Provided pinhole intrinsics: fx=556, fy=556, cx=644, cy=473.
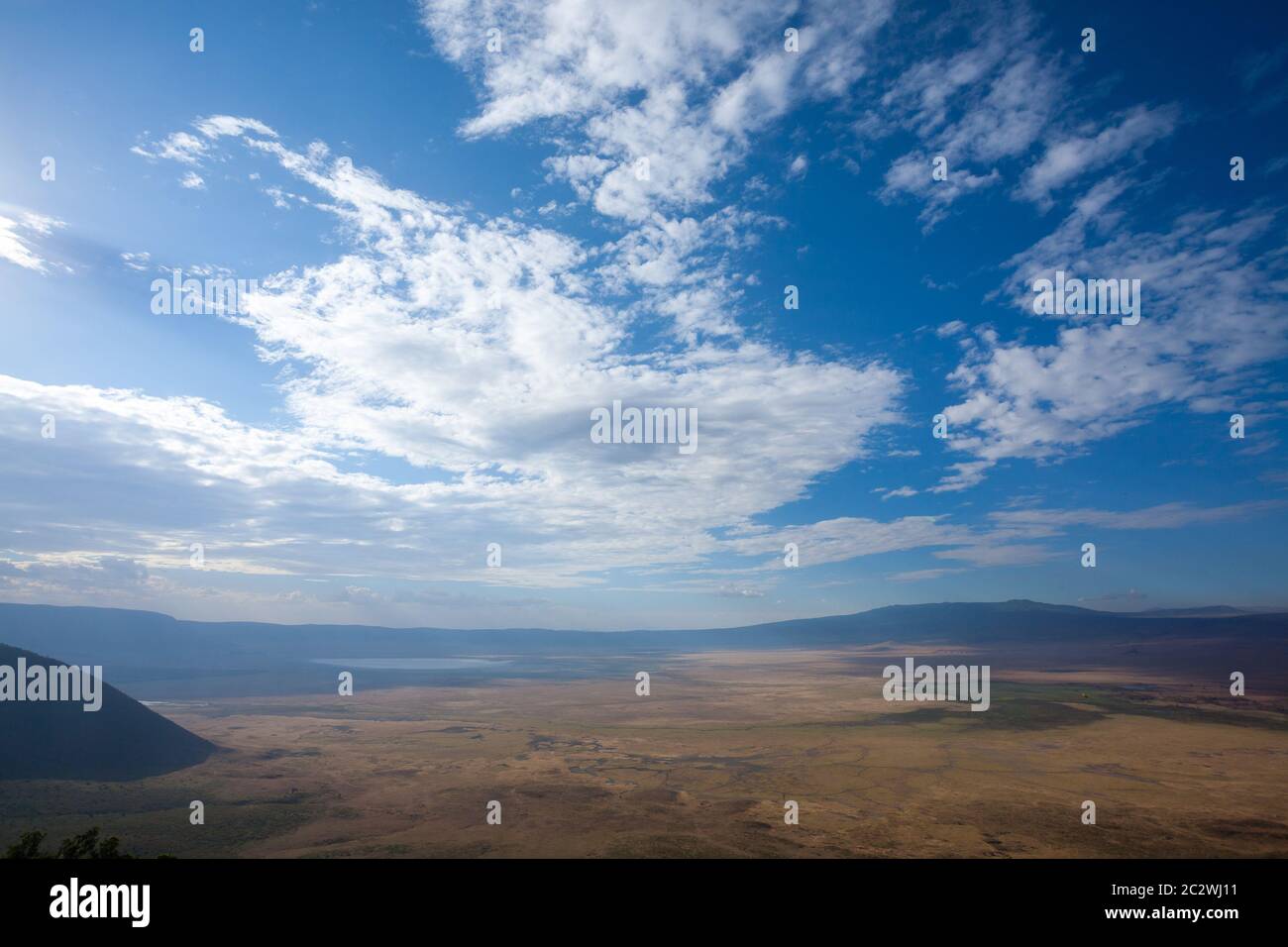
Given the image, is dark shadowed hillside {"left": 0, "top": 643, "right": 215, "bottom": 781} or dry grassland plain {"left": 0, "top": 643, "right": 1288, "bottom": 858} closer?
dry grassland plain {"left": 0, "top": 643, "right": 1288, "bottom": 858}

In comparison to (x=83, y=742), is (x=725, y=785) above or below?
below

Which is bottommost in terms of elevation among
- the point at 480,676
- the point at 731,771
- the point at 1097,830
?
the point at 480,676

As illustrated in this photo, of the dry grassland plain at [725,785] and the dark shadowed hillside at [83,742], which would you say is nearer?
the dry grassland plain at [725,785]

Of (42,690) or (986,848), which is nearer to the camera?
(986,848)

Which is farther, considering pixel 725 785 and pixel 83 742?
pixel 725 785

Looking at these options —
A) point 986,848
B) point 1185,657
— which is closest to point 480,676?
point 986,848
